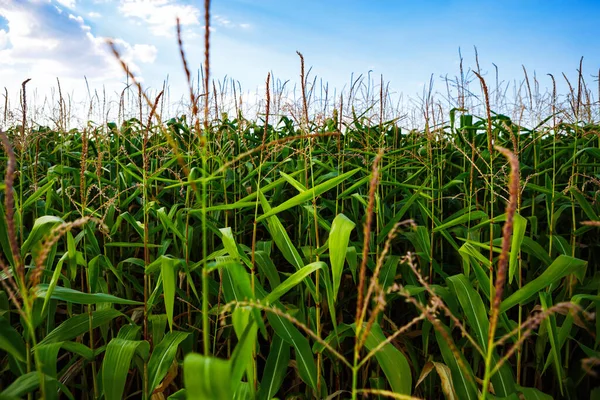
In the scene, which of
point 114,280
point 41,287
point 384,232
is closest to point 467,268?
point 384,232

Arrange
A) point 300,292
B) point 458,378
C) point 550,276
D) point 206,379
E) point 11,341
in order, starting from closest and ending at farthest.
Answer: point 206,379 < point 11,341 < point 550,276 < point 458,378 < point 300,292

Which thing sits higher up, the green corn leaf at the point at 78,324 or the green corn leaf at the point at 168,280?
the green corn leaf at the point at 168,280

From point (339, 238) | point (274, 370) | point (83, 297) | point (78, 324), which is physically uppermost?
point (339, 238)

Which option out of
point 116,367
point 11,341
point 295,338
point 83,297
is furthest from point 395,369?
point 11,341

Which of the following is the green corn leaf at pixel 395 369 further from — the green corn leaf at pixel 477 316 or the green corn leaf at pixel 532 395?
the green corn leaf at pixel 532 395

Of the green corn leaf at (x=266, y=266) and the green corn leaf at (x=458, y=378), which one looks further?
the green corn leaf at (x=266, y=266)

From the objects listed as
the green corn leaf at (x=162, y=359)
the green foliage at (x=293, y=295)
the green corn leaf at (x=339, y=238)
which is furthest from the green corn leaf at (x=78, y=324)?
the green corn leaf at (x=339, y=238)

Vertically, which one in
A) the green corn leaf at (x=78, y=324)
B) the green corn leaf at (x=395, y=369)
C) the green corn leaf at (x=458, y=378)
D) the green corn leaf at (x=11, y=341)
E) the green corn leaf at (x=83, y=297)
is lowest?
the green corn leaf at (x=458, y=378)

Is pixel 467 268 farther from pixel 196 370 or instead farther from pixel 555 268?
pixel 196 370

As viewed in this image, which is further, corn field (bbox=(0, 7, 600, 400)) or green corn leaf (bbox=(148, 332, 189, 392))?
green corn leaf (bbox=(148, 332, 189, 392))

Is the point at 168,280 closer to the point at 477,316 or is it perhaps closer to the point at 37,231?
the point at 37,231

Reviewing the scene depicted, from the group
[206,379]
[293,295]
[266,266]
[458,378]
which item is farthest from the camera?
[293,295]

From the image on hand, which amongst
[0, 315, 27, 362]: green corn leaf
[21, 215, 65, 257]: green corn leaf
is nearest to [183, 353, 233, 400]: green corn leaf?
[0, 315, 27, 362]: green corn leaf

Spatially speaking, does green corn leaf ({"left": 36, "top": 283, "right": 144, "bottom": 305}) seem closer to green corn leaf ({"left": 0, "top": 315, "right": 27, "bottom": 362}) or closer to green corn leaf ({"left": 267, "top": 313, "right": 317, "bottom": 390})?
green corn leaf ({"left": 0, "top": 315, "right": 27, "bottom": 362})
